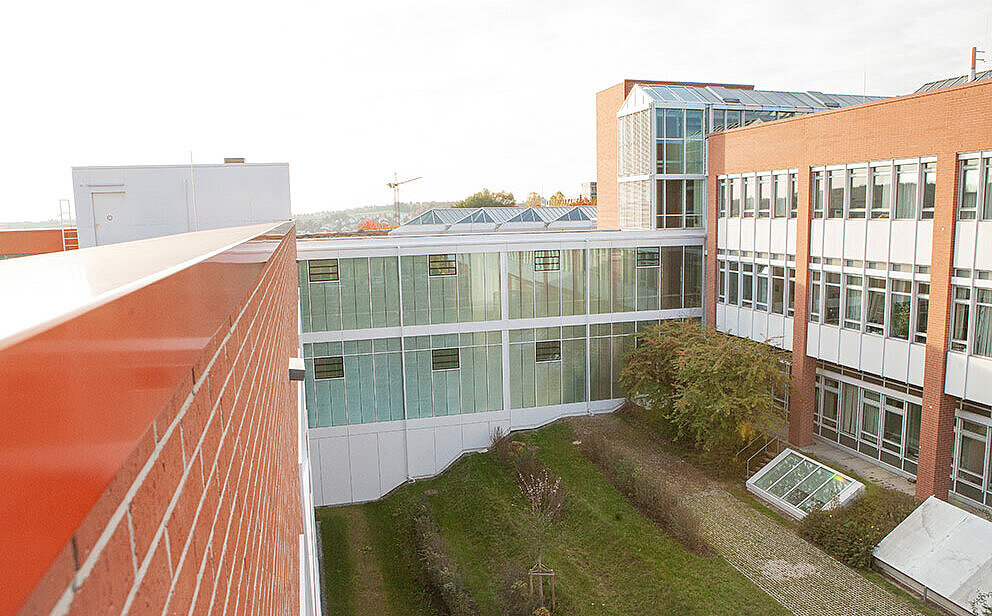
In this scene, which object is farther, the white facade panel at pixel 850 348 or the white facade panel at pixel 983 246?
the white facade panel at pixel 850 348

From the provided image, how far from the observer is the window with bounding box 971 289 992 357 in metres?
16.7

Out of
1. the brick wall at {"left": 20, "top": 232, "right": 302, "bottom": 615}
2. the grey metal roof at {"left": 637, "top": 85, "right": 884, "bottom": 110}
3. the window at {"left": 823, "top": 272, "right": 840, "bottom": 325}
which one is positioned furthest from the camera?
the grey metal roof at {"left": 637, "top": 85, "right": 884, "bottom": 110}

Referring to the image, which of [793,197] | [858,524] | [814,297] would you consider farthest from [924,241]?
[858,524]

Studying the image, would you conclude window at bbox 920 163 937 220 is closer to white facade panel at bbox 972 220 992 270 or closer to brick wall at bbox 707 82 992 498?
brick wall at bbox 707 82 992 498

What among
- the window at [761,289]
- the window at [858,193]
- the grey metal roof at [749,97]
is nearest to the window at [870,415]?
the window at [761,289]

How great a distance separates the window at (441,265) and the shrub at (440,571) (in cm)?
796

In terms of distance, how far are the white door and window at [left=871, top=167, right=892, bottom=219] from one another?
768 inches

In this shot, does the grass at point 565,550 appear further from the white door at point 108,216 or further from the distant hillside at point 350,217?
the distant hillside at point 350,217

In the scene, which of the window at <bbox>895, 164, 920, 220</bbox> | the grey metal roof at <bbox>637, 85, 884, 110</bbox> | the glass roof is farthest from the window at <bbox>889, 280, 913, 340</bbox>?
the glass roof

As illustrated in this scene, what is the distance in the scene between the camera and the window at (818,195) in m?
21.8

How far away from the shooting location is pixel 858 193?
20.4 meters

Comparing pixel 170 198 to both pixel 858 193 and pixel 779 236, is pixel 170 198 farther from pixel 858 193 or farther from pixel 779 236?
pixel 858 193

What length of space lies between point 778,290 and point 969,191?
7.28 m

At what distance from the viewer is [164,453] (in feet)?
3.87
